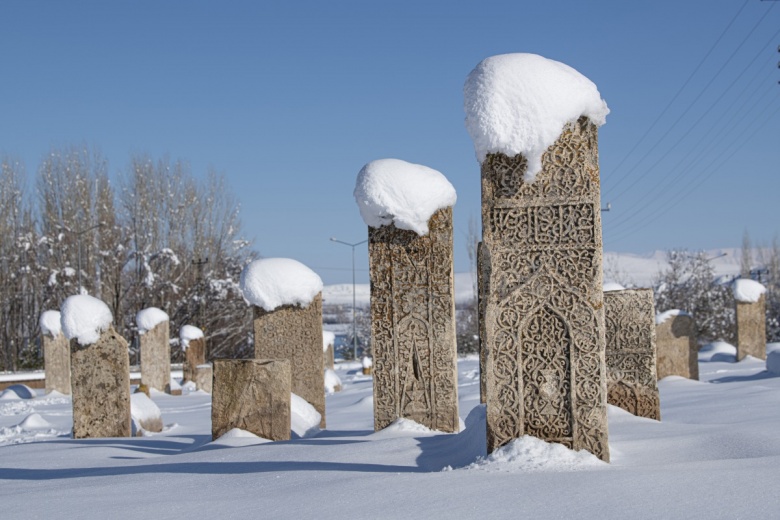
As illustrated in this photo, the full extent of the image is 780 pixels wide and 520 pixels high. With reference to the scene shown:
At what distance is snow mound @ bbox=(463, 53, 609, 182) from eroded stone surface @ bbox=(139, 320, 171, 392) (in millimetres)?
15892

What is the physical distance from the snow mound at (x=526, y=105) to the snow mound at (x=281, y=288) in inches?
242

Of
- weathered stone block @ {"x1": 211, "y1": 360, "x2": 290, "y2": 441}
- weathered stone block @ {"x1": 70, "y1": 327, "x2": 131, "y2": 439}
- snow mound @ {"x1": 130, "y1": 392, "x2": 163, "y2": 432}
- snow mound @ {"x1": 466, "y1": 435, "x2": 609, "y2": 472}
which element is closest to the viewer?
snow mound @ {"x1": 466, "y1": 435, "x2": 609, "y2": 472}

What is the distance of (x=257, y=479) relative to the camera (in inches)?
205

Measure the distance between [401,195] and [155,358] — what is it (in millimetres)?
13306

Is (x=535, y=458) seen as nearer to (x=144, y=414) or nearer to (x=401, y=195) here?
(x=401, y=195)

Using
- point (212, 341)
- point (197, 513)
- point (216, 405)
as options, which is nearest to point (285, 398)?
point (216, 405)

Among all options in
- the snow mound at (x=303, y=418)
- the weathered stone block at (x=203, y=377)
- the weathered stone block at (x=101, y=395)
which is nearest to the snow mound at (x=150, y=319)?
the weathered stone block at (x=203, y=377)

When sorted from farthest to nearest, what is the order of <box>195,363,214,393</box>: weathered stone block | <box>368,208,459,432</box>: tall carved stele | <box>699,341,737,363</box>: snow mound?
<box>699,341,737,363</box>: snow mound
<box>195,363,214,393</box>: weathered stone block
<box>368,208,459,432</box>: tall carved stele

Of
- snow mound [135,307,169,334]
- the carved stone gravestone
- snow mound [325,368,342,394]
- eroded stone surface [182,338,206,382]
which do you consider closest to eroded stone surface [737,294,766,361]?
the carved stone gravestone

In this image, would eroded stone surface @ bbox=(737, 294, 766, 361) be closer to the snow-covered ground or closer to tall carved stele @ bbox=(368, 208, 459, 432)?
the snow-covered ground

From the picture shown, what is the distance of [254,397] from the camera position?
8234 mm

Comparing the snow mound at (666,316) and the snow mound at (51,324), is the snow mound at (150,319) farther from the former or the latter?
the snow mound at (666,316)

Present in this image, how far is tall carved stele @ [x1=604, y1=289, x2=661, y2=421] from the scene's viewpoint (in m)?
8.59

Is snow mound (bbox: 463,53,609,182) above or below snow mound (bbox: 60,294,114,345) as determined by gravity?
above
